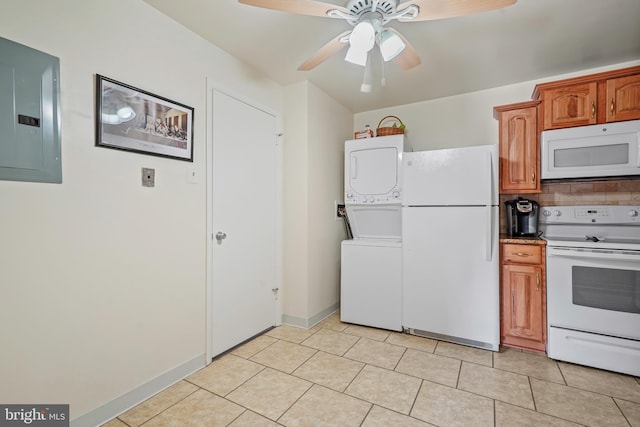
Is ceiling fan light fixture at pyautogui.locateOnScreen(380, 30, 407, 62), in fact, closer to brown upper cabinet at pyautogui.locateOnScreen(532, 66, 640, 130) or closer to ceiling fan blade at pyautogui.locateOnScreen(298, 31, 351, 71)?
ceiling fan blade at pyautogui.locateOnScreen(298, 31, 351, 71)

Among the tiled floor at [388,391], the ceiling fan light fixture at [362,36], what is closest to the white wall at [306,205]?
the tiled floor at [388,391]

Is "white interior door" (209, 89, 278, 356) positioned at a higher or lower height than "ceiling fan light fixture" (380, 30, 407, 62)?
lower

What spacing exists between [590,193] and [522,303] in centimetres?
121

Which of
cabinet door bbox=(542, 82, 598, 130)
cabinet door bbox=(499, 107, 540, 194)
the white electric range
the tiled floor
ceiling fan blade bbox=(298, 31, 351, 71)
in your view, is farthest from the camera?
cabinet door bbox=(499, 107, 540, 194)

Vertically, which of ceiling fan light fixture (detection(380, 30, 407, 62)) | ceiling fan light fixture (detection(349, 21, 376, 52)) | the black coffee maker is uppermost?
ceiling fan light fixture (detection(380, 30, 407, 62))

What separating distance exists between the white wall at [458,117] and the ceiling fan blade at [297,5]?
224cm

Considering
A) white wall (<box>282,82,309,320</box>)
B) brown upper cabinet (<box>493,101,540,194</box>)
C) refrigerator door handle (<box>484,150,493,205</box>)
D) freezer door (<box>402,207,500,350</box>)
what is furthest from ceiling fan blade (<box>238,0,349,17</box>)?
brown upper cabinet (<box>493,101,540,194</box>)

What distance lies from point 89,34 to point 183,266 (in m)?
1.46

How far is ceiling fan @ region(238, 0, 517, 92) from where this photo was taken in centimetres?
144

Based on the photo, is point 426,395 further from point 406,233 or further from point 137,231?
point 137,231

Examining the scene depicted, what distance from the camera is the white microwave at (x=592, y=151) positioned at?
7.50 feet

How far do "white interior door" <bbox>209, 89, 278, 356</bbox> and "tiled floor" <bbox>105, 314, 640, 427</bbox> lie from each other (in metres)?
0.31

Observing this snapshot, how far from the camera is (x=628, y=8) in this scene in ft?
6.15

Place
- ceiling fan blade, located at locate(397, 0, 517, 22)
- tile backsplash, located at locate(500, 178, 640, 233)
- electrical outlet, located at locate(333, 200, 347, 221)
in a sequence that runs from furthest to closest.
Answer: electrical outlet, located at locate(333, 200, 347, 221), tile backsplash, located at locate(500, 178, 640, 233), ceiling fan blade, located at locate(397, 0, 517, 22)
